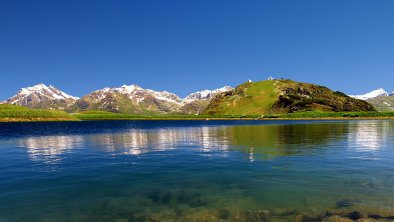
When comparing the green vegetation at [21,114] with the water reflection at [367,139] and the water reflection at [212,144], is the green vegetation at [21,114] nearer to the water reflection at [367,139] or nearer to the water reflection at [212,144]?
the water reflection at [212,144]

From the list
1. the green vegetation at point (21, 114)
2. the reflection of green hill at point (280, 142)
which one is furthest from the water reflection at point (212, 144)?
the green vegetation at point (21, 114)

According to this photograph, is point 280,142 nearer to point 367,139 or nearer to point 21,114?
point 367,139

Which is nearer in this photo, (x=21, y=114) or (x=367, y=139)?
(x=367, y=139)

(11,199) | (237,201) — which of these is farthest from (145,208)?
(11,199)

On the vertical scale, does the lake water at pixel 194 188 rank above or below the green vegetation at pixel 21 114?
below

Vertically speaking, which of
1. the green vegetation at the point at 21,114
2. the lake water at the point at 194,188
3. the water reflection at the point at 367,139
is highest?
the green vegetation at the point at 21,114

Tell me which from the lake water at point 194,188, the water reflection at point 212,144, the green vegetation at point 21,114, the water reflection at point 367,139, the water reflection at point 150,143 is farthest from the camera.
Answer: the green vegetation at point 21,114

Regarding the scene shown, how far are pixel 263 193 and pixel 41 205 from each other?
13.8m

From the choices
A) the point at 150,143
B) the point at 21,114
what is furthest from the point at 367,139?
the point at 21,114

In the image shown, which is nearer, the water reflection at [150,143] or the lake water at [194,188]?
the lake water at [194,188]

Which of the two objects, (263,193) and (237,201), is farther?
(263,193)

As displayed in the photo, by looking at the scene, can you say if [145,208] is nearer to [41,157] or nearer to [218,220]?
[218,220]

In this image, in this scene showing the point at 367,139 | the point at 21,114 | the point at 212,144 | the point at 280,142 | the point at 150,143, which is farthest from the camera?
the point at 21,114

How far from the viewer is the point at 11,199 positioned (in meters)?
19.1
